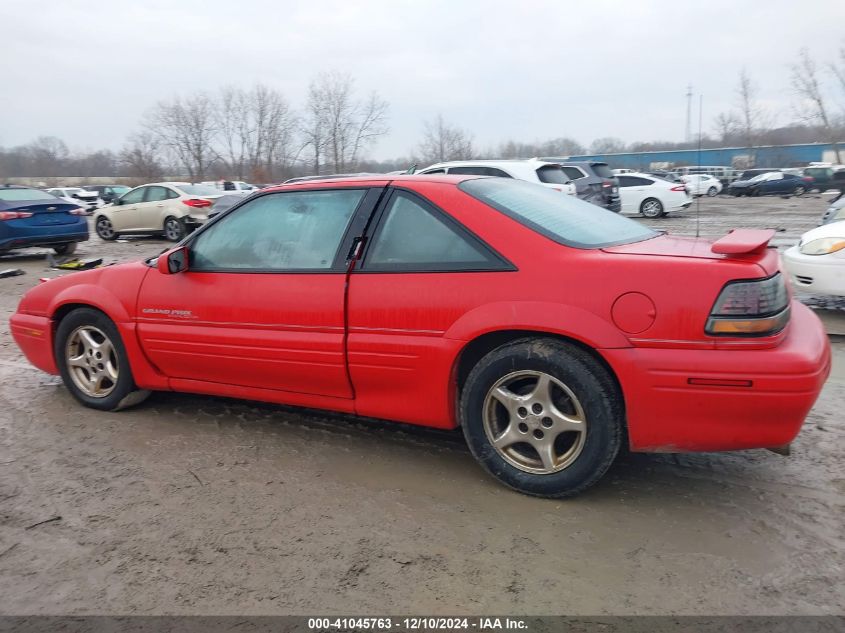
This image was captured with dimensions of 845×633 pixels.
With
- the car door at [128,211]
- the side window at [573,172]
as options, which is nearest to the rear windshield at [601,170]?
the side window at [573,172]

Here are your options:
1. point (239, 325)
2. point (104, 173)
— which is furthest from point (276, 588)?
point (104, 173)

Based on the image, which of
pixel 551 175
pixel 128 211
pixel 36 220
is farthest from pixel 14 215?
pixel 551 175

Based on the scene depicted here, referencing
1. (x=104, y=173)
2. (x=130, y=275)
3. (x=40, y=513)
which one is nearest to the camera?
(x=40, y=513)

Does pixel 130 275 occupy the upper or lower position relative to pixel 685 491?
upper

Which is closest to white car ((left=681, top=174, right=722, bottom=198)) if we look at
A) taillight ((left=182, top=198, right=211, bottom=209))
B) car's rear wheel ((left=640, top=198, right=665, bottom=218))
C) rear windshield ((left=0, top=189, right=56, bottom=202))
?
car's rear wheel ((left=640, top=198, right=665, bottom=218))

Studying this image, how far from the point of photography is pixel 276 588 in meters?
2.44

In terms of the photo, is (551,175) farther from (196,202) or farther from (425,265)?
(425,265)

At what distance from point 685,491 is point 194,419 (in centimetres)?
291

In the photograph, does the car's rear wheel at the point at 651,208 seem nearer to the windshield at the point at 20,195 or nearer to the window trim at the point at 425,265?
the windshield at the point at 20,195

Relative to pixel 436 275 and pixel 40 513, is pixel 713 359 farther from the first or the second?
pixel 40 513

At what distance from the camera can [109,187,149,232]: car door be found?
53.2 ft

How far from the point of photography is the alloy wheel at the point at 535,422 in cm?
293

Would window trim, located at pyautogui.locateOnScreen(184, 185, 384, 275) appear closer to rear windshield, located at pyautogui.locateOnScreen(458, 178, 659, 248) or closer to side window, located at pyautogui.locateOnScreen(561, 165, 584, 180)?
rear windshield, located at pyautogui.locateOnScreen(458, 178, 659, 248)

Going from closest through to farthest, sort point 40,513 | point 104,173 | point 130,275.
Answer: point 40,513, point 130,275, point 104,173
